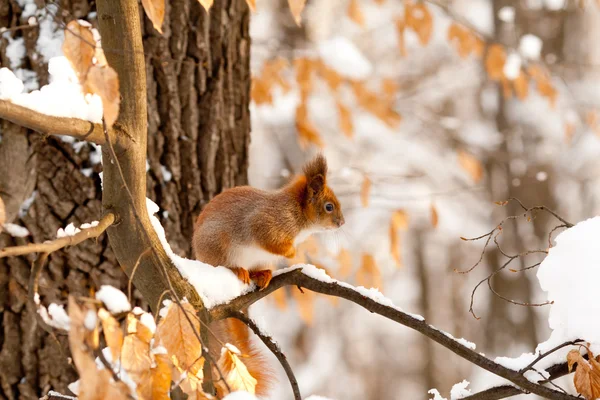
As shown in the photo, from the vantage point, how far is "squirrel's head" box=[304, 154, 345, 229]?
2.55 m

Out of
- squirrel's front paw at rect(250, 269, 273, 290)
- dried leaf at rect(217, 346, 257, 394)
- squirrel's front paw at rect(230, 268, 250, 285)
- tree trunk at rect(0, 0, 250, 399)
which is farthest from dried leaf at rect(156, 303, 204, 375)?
tree trunk at rect(0, 0, 250, 399)

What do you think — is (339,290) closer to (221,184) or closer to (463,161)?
(221,184)

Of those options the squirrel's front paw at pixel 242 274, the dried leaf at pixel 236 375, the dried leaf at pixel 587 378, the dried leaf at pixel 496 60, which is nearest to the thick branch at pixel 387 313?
the dried leaf at pixel 587 378

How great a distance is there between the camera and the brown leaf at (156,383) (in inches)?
49.7

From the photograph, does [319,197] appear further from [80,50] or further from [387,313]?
[80,50]

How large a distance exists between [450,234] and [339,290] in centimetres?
832

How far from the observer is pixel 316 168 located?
2545 mm

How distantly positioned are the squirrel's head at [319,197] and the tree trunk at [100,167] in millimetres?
301

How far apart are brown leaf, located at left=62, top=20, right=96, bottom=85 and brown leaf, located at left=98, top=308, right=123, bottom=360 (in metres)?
0.36

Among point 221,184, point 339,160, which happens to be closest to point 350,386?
point 339,160

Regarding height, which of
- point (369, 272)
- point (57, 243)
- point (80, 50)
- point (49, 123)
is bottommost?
point (369, 272)

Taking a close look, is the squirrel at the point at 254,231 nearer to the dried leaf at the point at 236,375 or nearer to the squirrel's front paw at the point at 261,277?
the squirrel's front paw at the point at 261,277

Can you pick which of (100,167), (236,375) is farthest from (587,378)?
(100,167)

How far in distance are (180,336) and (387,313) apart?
1.80 ft
